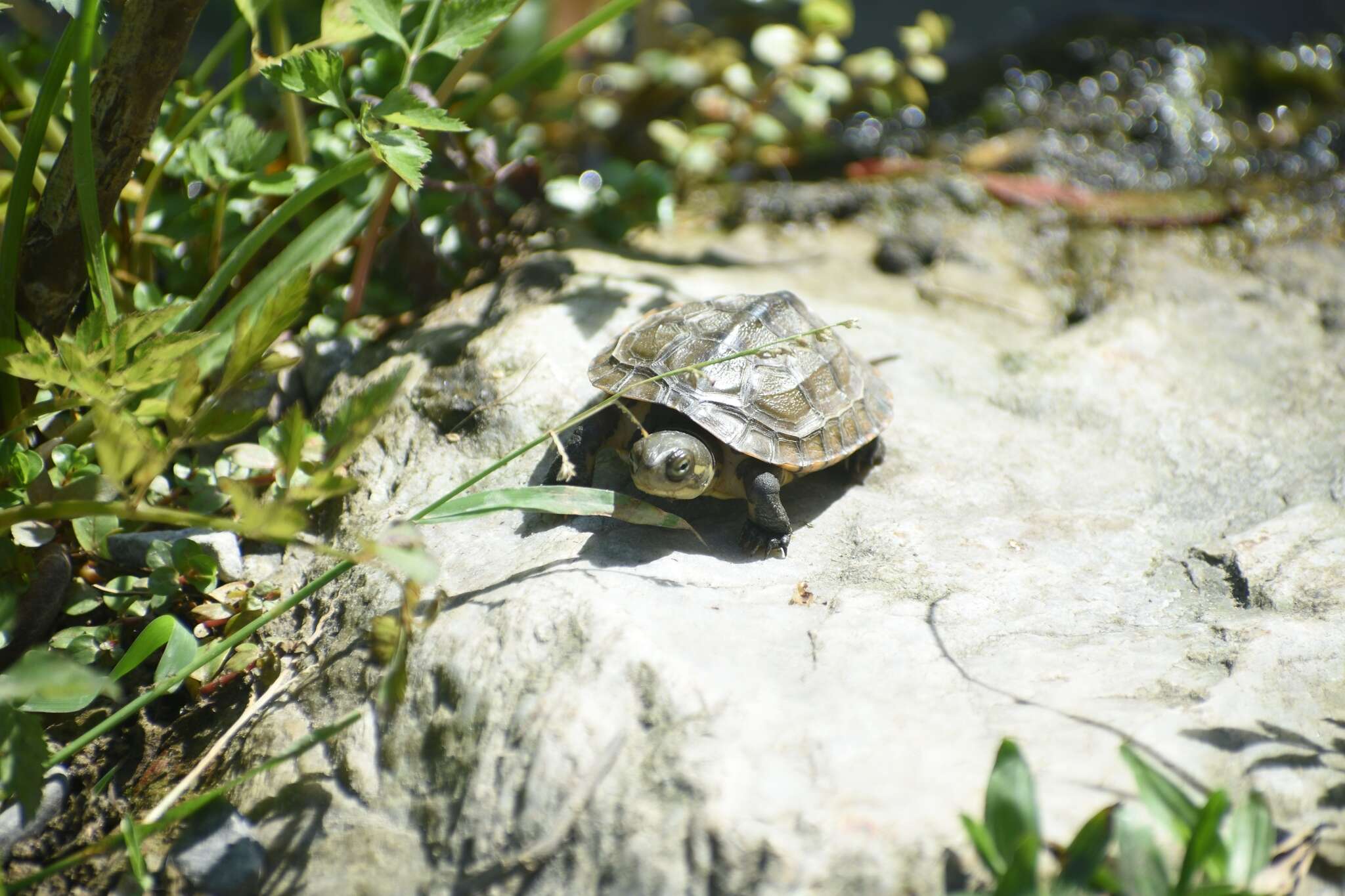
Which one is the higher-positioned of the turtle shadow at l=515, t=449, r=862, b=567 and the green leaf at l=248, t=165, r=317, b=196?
the green leaf at l=248, t=165, r=317, b=196

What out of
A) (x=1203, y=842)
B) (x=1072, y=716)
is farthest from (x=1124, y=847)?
(x=1072, y=716)

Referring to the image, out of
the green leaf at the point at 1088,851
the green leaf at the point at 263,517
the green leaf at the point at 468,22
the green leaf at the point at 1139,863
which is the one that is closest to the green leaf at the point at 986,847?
the green leaf at the point at 1088,851

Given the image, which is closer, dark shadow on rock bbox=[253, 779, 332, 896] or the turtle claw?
dark shadow on rock bbox=[253, 779, 332, 896]

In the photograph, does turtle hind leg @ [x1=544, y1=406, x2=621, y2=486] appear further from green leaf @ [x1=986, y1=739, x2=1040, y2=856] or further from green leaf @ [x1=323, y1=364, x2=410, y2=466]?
green leaf @ [x1=986, y1=739, x2=1040, y2=856]

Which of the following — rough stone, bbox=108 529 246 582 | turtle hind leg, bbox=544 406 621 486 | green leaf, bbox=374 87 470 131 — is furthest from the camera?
turtle hind leg, bbox=544 406 621 486

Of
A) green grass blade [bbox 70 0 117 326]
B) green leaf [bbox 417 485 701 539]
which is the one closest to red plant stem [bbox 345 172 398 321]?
green grass blade [bbox 70 0 117 326]

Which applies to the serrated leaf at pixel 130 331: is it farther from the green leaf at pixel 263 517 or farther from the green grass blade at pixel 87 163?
the green leaf at pixel 263 517
